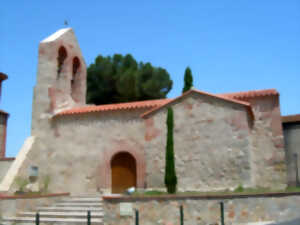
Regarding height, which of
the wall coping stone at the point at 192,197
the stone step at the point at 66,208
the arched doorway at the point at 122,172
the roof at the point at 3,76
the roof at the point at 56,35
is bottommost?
the stone step at the point at 66,208

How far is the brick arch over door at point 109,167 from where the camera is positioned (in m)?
14.7

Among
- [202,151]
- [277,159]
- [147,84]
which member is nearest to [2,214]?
[202,151]

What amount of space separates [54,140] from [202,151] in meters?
8.21

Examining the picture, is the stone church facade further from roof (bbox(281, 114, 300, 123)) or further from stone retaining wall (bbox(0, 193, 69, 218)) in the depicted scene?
stone retaining wall (bbox(0, 193, 69, 218))

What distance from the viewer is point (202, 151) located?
12484 mm

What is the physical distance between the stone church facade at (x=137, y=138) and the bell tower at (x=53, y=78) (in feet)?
0.18

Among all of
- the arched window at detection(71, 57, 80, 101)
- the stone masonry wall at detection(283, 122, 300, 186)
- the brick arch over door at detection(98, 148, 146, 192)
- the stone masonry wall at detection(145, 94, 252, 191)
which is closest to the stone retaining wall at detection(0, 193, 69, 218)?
the brick arch over door at detection(98, 148, 146, 192)

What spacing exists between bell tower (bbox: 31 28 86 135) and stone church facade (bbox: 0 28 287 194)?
0.05 metres

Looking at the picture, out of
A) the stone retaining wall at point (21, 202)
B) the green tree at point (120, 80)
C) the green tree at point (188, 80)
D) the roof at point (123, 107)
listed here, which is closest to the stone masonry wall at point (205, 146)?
the roof at point (123, 107)

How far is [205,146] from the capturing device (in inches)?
491

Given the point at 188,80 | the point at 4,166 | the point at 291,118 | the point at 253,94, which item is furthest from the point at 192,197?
the point at 4,166

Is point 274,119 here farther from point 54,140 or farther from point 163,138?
point 54,140

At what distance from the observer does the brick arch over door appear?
48.1 ft

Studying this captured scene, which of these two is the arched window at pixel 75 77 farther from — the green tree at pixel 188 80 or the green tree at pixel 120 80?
the green tree at pixel 120 80
